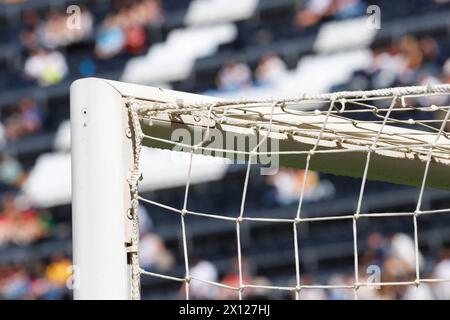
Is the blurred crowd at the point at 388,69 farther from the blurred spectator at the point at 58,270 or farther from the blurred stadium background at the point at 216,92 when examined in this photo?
the blurred spectator at the point at 58,270

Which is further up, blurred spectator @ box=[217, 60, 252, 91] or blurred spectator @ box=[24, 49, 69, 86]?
blurred spectator @ box=[24, 49, 69, 86]

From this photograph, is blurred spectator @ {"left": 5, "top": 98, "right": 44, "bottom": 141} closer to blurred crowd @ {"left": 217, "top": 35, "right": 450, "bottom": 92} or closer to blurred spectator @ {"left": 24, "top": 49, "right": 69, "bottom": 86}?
blurred spectator @ {"left": 24, "top": 49, "right": 69, "bottom": 86}

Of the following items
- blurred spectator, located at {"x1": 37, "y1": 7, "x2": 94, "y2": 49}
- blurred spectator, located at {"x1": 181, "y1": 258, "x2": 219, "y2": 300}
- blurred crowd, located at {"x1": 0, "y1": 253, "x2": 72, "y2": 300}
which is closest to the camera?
blurred spectator, located at {"x1": 181, "y1": 258, "x2": 219, "y2": 300}

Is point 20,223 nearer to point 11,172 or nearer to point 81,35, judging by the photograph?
point 11,172

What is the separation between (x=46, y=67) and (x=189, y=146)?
3.81 meters

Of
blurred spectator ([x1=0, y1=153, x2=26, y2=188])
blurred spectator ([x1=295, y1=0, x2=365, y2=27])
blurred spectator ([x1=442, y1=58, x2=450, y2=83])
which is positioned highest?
blurred spectator ([x1=295, y1=0, x2=365, y2=27])

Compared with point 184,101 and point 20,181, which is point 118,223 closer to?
point 184,101

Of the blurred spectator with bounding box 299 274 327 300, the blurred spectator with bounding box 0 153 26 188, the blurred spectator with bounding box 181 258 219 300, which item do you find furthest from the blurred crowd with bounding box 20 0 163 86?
the blurred spectator with bounding box 299 274 327 300

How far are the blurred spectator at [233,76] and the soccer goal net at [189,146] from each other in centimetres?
315

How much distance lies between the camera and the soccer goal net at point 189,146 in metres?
0.95

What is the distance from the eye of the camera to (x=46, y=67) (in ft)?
15.7

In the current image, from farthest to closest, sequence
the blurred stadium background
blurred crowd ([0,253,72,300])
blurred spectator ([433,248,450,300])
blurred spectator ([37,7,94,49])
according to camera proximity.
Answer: blurred spectator ([37,7,94,49]), blurred crowd ([0,253,72,300]), the blurred stadium background, blurred spectator ([433,248,450,300])

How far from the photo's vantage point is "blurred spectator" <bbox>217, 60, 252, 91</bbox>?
14.3ft
